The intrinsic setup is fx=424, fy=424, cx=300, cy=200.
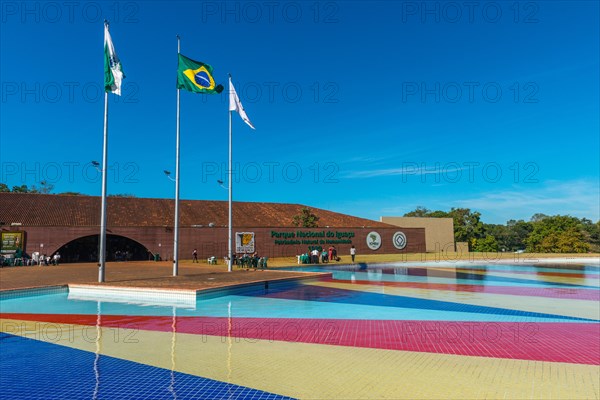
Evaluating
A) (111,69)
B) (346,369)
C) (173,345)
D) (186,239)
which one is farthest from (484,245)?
(173,345)

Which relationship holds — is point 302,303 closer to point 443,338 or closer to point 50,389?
point 443,338

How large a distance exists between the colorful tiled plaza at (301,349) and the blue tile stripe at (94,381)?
0.07 feet

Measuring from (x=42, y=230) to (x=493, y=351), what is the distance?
108 feet

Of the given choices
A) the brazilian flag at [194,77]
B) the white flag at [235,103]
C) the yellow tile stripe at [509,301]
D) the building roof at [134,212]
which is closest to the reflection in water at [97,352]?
the yellow tile stripe at [509,301]

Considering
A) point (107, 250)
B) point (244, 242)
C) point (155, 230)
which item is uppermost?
point (155, 230)

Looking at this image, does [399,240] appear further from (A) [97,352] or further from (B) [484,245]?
(A) [97,352]

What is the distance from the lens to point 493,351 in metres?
7.20

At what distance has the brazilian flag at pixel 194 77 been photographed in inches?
735

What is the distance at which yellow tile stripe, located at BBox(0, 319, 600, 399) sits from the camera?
5367mm

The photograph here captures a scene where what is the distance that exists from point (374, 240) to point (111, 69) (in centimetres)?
3419

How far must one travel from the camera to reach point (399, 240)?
154ft

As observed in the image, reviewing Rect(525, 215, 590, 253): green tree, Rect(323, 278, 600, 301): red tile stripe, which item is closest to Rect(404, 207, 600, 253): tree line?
Rect(525, 215, 590, 253): green tree

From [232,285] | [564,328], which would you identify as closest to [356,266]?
[232,285]

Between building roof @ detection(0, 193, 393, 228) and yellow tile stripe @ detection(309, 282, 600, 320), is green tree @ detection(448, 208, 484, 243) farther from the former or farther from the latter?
yellow tile stripe @ detection(309, 282, 600, 320)
